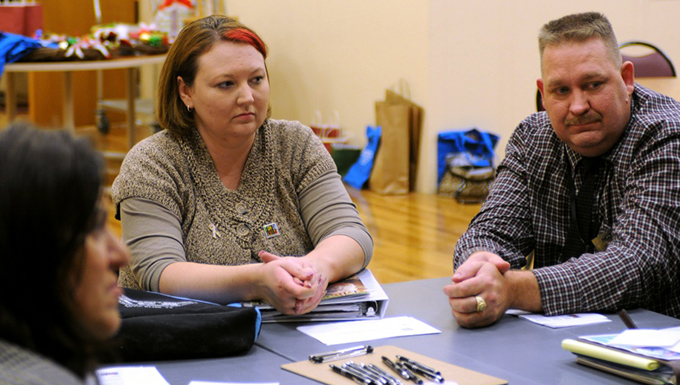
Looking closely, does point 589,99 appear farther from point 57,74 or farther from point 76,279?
point 57,74

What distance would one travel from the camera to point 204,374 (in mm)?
1653

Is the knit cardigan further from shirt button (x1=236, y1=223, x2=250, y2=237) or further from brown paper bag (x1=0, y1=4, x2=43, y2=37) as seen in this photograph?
brown paper bag (x1=0, y1=4, x2=43, y2=37)

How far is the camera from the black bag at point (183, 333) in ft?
5.60

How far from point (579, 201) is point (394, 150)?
404cm

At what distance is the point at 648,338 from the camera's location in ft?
5.50

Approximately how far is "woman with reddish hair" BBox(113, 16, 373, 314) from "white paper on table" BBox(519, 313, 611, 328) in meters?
0.50

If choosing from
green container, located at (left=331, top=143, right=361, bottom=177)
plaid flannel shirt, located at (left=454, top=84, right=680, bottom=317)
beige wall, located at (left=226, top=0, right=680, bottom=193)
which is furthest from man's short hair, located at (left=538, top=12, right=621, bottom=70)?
green container, located at (left=331, top=143, right=361, bottom=177)

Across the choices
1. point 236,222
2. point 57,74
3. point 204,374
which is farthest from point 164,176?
point 57,74

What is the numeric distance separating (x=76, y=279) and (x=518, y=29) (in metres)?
5.84

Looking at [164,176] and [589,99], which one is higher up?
[589,99]

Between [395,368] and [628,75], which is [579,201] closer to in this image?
[628,75]

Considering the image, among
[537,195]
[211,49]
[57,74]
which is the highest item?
[211,49]

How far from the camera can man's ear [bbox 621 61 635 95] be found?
7.53 feet

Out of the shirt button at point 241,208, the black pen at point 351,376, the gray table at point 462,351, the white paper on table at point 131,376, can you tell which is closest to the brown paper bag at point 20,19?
the shirt button at point 241,208
